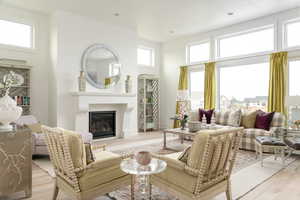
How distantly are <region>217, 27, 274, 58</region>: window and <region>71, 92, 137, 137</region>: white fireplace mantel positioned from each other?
10.4ft

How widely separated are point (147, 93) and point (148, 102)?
34 centimetres

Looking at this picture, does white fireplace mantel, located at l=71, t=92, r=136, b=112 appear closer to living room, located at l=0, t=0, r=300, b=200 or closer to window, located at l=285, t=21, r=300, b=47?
living room, located at l=0, t=0, r=300, b=200

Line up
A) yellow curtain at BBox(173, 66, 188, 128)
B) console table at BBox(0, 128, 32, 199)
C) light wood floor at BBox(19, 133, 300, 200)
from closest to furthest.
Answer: console table at BBox(0, 128, 32, 199) < light wood floor at BBox(19, 133, 300, 200) < yellow curtain at BBox(173, 66, 188, 128)

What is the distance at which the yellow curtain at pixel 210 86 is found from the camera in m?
6.53

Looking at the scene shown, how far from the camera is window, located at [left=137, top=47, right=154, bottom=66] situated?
7691 mm

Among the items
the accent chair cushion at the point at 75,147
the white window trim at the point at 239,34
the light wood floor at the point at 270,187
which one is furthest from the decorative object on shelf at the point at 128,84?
the accent chair cushion at the point at 75,147

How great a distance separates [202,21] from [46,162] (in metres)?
5.25

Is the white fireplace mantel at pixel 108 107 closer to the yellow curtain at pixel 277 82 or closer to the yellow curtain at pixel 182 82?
the yellow curtain at pixel 182 82

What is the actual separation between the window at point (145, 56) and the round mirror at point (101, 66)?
1580 mm

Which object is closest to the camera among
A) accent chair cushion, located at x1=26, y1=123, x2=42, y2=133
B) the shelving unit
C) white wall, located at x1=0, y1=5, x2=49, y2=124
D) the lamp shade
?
the lamp shade

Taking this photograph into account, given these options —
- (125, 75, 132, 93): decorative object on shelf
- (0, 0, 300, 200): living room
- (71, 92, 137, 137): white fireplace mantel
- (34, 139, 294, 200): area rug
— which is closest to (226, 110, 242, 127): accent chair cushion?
(0, 0, 300, 200): living room

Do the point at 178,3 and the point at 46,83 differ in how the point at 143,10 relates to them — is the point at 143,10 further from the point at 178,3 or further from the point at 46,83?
the point at 46,83

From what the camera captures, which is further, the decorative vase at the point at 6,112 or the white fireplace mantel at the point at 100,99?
the white fireplace mantel at the point at 100,99

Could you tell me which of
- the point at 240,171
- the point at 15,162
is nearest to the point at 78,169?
the point at 15,162
